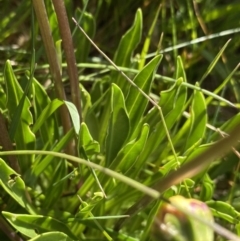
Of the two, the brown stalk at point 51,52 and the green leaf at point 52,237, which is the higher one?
the brown stalk at point 51,52

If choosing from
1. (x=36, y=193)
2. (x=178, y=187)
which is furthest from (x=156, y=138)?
(x=36, y=193)

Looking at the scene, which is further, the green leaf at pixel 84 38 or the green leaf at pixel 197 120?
the green leaf at pixel 84 38

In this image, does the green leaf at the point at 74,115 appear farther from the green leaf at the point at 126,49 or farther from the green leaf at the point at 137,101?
the green leaf at the point at 126,49

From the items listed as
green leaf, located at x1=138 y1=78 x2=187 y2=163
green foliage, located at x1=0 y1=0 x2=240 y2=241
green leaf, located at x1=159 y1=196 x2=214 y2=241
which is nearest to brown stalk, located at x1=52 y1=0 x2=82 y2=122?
green foliage, located at x1=0 y1=0 x2=240 y2=241

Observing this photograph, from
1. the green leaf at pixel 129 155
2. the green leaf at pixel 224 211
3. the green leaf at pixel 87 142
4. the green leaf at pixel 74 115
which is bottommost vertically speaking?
the green leaf at pixel 224 211

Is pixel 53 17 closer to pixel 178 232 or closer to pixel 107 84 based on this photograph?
pixel 107 84

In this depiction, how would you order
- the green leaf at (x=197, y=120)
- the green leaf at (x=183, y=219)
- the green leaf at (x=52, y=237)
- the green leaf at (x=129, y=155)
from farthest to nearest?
the green leaf at (x=197, y=120) < the green leaf at (x=129, y=155) < the green leaf at (x=52, y=237) < the green leaf at (x=183, y=219)

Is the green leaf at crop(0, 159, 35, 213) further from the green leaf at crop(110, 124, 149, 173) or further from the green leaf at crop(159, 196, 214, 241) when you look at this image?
the green leaf at crop(159, 196, 214, 241)

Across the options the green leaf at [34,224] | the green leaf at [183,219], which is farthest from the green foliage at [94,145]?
the green leaf at [183,219]
